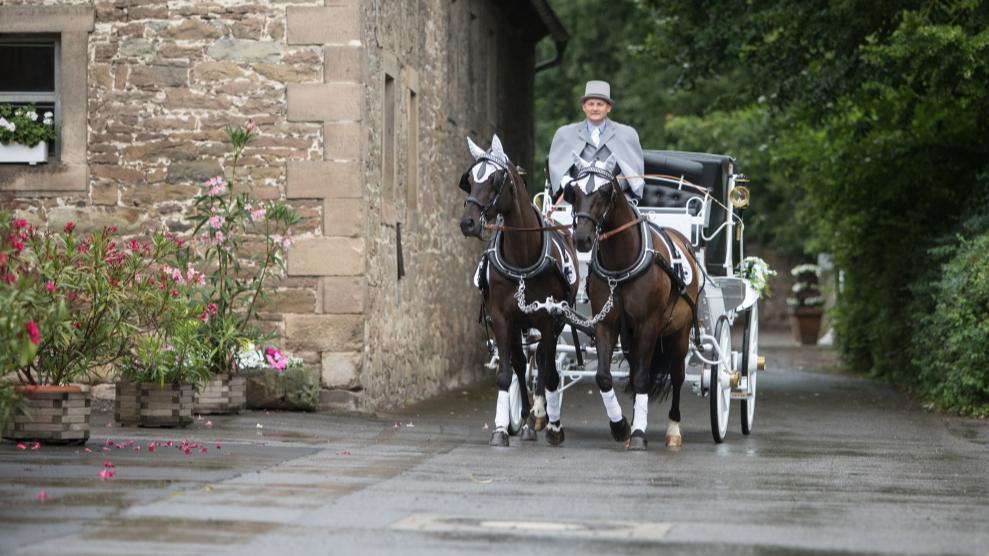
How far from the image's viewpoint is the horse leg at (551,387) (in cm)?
1436

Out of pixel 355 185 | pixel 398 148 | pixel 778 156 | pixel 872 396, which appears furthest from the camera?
pixel 778 156

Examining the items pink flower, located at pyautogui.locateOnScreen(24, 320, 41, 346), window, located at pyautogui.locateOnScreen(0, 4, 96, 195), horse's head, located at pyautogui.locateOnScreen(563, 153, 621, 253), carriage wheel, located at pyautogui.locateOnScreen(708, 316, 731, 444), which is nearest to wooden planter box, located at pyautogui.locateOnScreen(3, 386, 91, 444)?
pink flower, located at pyautogui.locateOnScreen(24, 320, 41, 346)

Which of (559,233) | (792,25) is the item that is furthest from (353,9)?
(792,25)

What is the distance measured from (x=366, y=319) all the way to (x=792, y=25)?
909 centimetres

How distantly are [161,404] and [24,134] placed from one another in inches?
170

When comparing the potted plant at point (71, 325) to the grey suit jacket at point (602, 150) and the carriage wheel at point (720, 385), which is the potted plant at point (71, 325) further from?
the carriage wheel at point (720, 385)

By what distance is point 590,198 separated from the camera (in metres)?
13.3

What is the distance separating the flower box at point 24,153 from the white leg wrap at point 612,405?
268 inches

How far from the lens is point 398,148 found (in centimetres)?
2002

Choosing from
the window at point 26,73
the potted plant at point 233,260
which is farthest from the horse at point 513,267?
the window at point 26,73

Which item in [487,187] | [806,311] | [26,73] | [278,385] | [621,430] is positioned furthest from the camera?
[806,311]

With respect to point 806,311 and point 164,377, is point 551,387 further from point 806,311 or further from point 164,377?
point 806,311

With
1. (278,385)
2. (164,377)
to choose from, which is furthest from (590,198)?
(278,385)

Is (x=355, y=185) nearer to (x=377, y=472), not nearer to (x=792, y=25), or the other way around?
(x=377, y=472)
